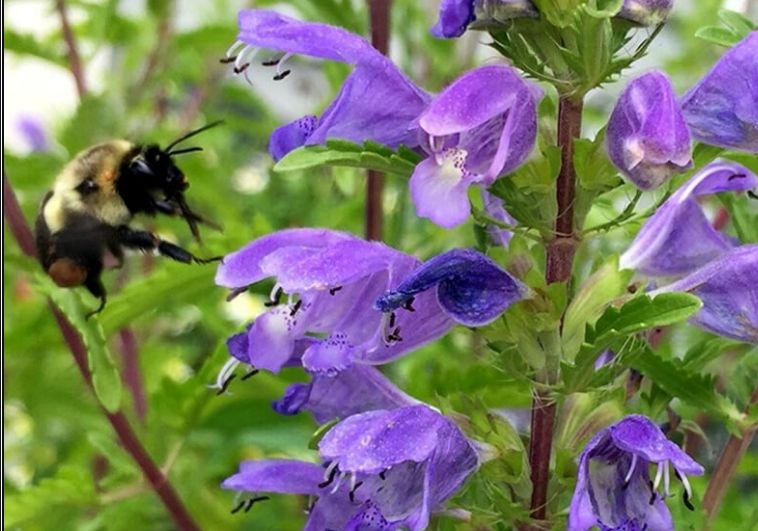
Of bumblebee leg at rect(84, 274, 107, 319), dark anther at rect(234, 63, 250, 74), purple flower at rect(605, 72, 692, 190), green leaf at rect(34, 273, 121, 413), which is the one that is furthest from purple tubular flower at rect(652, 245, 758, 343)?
bumblebee leg at rect(84, 274, 107, 319)

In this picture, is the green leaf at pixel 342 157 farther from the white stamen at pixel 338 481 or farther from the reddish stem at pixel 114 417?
the reddish stem at pixel 114 417

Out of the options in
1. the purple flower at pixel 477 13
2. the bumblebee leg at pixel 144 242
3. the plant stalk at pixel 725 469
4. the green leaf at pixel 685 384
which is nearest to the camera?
the purple flower at pixel 477 13

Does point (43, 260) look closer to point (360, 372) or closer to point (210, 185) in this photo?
point (360, 372)

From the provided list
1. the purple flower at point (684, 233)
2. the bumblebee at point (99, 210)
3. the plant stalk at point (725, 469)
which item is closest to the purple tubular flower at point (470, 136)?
the purple flower at point (684, 233)

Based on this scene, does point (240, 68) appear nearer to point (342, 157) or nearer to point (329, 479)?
point (342, 157)

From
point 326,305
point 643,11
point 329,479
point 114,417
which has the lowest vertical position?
point 114,417

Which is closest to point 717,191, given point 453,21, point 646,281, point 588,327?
point 646,281

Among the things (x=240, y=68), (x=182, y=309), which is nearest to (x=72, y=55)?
(x=182, y=309)
